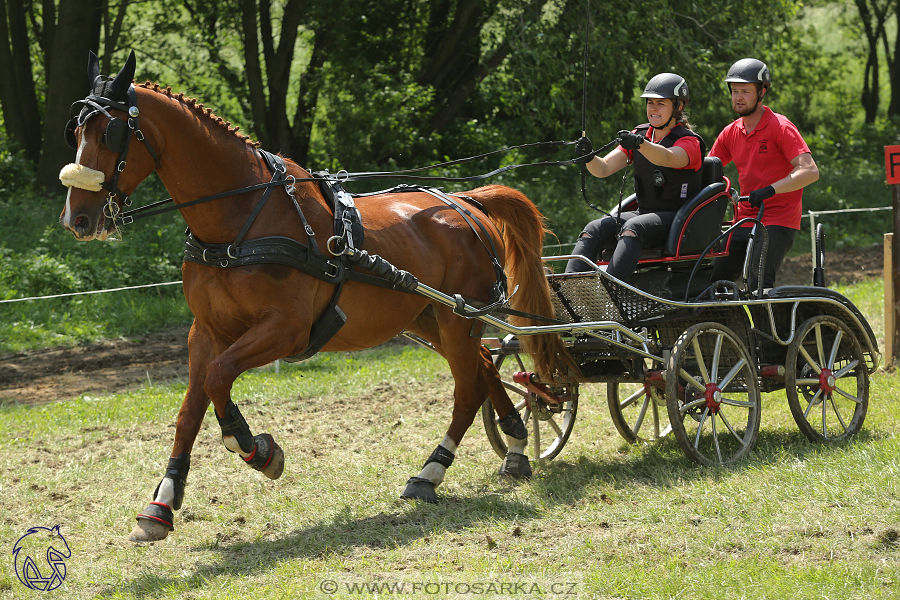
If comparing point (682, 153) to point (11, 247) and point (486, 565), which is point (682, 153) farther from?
point (11, 247)

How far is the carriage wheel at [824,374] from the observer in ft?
17.3

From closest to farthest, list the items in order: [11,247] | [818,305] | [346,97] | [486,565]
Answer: [486,565] < [818,305] < [11,247] < [346,97]

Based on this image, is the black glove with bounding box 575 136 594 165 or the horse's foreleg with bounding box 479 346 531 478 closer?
the black glove with bounding box 575 136 594 165

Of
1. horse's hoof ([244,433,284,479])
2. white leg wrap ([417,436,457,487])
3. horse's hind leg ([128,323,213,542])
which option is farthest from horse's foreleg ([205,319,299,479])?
white leg wrap ([417,436,457,487])

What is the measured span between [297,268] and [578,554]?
1859 millimetres

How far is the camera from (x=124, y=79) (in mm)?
3957

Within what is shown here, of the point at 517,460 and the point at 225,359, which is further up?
the point at 225,359

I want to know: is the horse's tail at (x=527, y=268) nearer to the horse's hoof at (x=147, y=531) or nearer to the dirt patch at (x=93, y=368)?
the horse's hoof at (x=147, y=531)

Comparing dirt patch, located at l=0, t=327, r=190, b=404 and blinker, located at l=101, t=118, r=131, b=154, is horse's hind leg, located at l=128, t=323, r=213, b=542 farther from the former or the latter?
dirt patch, located at l=0, t=327, r=190, b=404

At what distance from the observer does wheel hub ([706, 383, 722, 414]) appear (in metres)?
5.05

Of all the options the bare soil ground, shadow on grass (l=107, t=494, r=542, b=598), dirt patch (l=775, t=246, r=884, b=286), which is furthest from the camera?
dirt patch (l=775, t=246, r=884, b=286)

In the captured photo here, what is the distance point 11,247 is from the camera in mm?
10922

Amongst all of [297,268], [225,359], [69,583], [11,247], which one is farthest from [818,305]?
[11,247]

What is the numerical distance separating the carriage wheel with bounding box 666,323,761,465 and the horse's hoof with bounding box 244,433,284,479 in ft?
6.92
